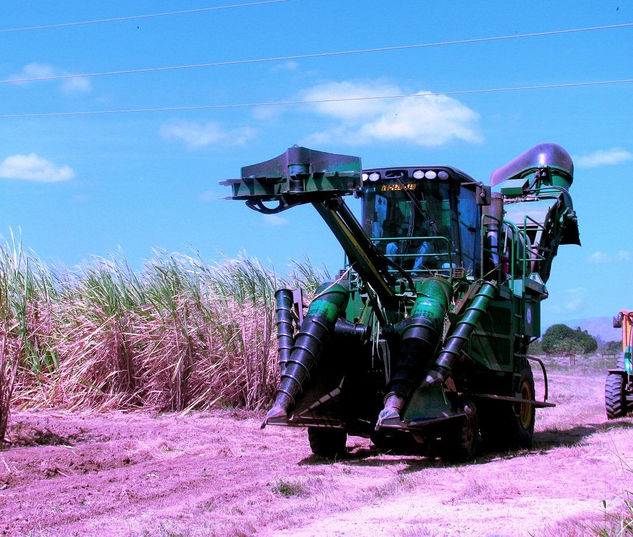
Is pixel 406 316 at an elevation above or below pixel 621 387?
above

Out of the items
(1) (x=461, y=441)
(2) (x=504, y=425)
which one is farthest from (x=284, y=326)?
(2) (x=504, y=425)

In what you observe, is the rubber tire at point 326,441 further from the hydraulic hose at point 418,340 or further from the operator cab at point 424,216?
the operator cab at point 424,216

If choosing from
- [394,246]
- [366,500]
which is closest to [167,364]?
[394,246]

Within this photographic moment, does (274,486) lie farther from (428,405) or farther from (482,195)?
(482,195)

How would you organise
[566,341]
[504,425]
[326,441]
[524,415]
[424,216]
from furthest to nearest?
[566,341] < [524,415] < [504,425] < [424,216] < [326,441]

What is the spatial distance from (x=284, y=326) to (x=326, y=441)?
1.46 m

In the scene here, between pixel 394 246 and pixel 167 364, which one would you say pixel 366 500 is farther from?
pixel 167 364

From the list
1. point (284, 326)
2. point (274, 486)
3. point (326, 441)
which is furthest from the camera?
point (326, 441)

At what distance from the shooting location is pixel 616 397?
15.9 meters

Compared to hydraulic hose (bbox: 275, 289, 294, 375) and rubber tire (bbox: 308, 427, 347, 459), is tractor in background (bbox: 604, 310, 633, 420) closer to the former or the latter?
rubber tire (bbox: 308, 427, 347, 459)

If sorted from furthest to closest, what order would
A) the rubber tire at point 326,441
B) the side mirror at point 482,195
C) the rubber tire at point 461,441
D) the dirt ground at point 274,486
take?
1. the side mirror at point 482,195
2. the rubber tire at point 326,441
3. the rubber tire at point 461,441
4. the dirt ground at point 274,486

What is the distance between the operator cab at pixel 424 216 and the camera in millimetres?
11656

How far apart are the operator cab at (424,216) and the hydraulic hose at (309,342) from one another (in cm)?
126

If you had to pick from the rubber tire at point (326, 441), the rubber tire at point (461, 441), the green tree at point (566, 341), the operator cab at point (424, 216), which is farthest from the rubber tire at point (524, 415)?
the green tree at point (566, 341)
